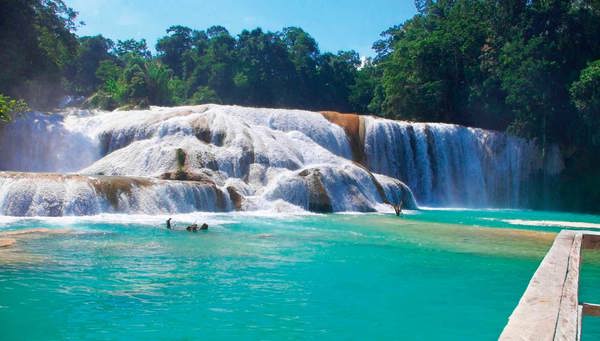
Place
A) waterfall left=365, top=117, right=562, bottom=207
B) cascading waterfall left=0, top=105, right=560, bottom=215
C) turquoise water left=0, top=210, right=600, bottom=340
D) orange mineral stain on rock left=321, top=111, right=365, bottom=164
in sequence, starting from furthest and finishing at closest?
waterfall left=365, top=117, right=562, bottom=207 → orange mineral stain on rock left=321, top=111, right=365, bottom=164 → cascading waterfall left=0, top=105, right=560, bottom=215 → turquoise water left=0, top=210, right=600, bottom=340

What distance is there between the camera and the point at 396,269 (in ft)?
37.5

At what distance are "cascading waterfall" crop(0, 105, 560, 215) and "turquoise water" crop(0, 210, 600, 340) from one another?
3659 mm

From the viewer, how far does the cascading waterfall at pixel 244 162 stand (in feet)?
65.7

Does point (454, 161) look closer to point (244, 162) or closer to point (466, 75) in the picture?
point (466, 75)

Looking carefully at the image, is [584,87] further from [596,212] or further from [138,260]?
[138,260]

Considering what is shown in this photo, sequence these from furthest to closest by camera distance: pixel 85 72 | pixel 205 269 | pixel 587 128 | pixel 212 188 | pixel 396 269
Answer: pixel 85 72 → pixel 587 128 → pixel 212 188 → pixel 396 269 → pixel 205 269

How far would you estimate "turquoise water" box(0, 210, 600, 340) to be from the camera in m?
7.24

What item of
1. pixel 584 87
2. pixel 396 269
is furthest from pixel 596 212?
pixel 396 269

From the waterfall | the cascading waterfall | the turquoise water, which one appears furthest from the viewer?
the waterfall

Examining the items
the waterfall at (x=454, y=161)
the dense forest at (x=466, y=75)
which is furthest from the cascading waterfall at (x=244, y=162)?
the dense forest at (x=466, y=75)

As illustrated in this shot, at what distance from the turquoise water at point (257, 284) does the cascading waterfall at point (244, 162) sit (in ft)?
12.0

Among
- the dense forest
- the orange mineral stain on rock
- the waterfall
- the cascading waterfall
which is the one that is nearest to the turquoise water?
the cascading waterfall

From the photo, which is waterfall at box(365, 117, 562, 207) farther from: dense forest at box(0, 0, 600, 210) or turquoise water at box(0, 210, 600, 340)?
turquoise water at box(0, 210, 600, 340)

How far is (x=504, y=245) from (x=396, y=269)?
17.1 feet
